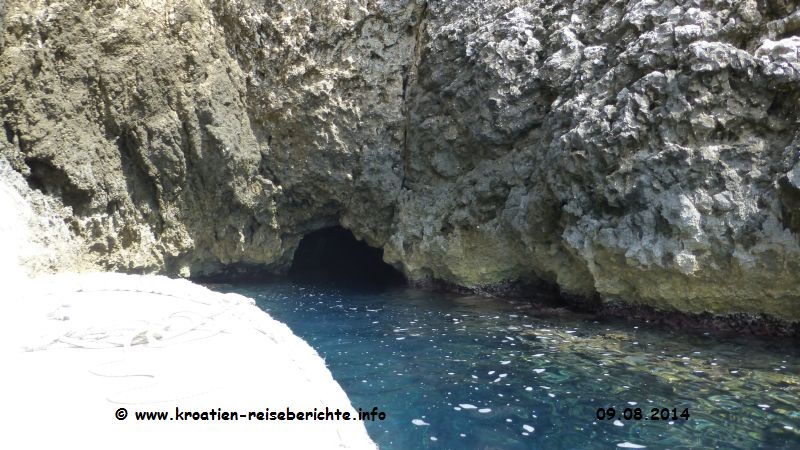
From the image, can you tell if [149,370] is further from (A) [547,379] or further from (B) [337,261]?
(B) [337,261]

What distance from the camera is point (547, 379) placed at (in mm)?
5742

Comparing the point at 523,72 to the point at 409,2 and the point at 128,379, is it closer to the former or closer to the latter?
the point at 409,2

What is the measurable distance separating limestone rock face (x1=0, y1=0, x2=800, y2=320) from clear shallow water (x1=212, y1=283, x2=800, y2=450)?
1158mm

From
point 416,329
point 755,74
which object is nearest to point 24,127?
point 416,329

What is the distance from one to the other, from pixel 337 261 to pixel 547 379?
29.6 feet

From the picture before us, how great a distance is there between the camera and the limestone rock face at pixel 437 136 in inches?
271

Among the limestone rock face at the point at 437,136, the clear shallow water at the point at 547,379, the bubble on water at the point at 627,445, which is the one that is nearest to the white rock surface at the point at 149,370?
the clear shallow water at the point at 547,379

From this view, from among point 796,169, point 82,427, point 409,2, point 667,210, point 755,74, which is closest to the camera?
point 82,427

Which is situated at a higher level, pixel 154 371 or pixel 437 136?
pixel 437 136

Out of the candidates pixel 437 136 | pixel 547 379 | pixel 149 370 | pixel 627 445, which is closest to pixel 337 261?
pixel 437 136

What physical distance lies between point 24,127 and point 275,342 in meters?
5.90

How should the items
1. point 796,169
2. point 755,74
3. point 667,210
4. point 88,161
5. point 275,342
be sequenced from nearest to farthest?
point 275,342
point 796,169
point 755,74
point 667,210
point 88,161

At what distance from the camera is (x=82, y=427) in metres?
3.00

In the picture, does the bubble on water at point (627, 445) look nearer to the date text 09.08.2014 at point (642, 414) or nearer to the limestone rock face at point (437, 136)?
the date text 09.08.2014 at point (642, 414)
